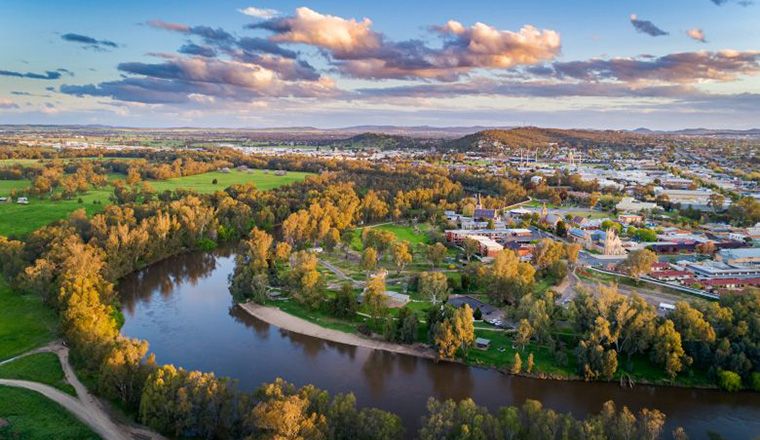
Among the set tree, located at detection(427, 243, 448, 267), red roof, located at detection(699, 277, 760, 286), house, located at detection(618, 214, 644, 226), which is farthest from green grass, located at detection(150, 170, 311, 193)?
red roof, located at detection(699, 277, 760, 286)

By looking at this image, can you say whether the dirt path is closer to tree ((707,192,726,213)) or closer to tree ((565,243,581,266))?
tree ((565,243,581,266))

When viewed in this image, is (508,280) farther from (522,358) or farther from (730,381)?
(730,381)

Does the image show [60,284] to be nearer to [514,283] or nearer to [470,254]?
[514,283]

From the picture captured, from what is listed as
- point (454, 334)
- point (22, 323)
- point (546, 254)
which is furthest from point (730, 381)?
point (22, 323)

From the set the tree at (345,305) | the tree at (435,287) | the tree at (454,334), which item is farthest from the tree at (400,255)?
the tree at (454,334)

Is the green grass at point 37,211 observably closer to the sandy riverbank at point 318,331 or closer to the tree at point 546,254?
the sandy riverbank at point 318,331

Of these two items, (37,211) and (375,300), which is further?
(37,211)
